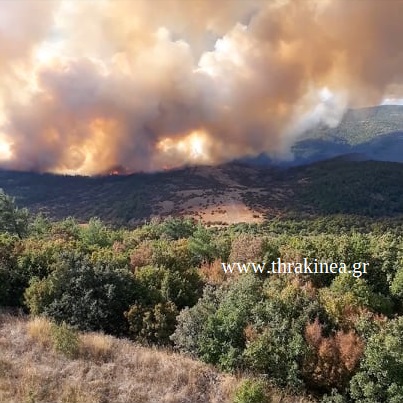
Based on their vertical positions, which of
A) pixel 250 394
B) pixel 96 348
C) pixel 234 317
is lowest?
pixel 250 394

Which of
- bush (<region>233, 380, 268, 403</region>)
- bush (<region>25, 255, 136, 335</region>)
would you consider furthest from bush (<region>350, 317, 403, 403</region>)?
bush (<region>25, 255, 136, 335</region>)

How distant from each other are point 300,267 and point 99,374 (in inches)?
961

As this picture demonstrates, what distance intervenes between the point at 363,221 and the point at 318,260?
492ft

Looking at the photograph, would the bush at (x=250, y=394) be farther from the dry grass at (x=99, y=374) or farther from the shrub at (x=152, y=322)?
the shrub at (x=152, y=322)

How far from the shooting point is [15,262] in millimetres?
25547

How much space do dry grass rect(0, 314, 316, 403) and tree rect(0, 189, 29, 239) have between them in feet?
172

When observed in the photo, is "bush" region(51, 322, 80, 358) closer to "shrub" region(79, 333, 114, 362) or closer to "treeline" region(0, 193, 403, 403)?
"shrub" region(79, 333, 114, 362)

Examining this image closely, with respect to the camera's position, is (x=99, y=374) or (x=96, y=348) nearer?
(x=99, y=374)

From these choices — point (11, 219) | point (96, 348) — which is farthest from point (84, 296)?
point (11, 219)

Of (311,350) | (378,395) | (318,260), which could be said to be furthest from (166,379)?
(318,260)

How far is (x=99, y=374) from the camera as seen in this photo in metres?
14.6

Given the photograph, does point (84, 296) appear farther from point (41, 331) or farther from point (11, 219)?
point (11, 219)

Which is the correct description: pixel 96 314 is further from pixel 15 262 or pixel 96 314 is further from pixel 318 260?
pixel 318 260

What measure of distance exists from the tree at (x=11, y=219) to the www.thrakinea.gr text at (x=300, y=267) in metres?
42.9
